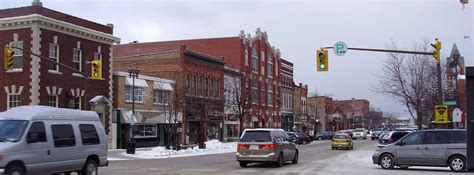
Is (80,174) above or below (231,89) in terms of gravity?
below

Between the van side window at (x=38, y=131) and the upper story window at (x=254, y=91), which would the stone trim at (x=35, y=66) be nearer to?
the van side window at (x=38, y=131)

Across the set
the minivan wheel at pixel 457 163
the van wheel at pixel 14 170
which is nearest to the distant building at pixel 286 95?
the minivan wheel at pixel 457 163

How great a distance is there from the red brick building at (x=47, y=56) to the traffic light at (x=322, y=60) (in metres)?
20.3

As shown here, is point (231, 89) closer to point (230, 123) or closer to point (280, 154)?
point (230, 123)

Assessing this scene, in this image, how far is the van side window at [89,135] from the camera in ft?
53.1

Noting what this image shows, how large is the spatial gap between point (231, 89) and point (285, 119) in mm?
26289

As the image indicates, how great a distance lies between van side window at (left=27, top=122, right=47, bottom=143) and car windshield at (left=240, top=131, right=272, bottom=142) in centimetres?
1036

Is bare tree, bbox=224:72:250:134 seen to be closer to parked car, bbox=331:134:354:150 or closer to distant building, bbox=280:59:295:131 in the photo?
parked car, bbox=331:134:354:150

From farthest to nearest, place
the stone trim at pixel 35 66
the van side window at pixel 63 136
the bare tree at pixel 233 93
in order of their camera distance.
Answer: the bare tree at pixel 233 93 < the stone trim at pixel 35 66 < the van side window at pixel 63 136

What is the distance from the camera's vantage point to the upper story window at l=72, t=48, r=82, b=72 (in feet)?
133

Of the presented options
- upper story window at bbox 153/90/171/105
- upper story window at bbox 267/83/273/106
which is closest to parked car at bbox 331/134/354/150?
upper story window at bbox 153/90/171/105

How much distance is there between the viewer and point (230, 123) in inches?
2630

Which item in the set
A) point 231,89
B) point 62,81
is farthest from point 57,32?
point 231,89

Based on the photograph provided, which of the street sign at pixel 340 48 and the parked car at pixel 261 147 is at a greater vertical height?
the street sign at pixel 340 48
